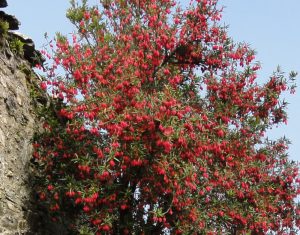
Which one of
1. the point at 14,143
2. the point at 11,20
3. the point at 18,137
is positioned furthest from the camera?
the point at 11,20

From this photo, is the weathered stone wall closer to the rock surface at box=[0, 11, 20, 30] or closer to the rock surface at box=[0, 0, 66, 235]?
the rock surface at box=[0, 0, 66, 235]

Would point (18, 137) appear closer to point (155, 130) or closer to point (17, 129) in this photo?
point (17, 129)

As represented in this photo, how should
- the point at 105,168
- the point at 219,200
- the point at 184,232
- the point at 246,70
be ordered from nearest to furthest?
the point at 105,168
the point at 184,232
the point at 219,200
the point at 246,70

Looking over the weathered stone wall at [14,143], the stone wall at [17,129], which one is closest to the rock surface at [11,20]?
the stone wall at [17,129]

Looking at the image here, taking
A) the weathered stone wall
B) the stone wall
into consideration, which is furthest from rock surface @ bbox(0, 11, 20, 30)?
the weathered stone wall

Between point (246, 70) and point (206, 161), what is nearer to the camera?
point (206, 161)

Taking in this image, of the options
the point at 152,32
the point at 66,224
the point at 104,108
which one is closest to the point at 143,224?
the point at 66,224

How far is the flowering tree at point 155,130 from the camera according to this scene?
49.6 ft

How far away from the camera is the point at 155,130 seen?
15062 mm

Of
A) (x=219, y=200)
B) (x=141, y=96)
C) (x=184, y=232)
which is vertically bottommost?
(x=184, y=232)

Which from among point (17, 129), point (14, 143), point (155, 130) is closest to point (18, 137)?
point (17, 129)

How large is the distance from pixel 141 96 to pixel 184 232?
456 cm

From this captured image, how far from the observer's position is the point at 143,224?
16828mm

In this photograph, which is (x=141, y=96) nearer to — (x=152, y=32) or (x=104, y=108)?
(x=104, y=108)
